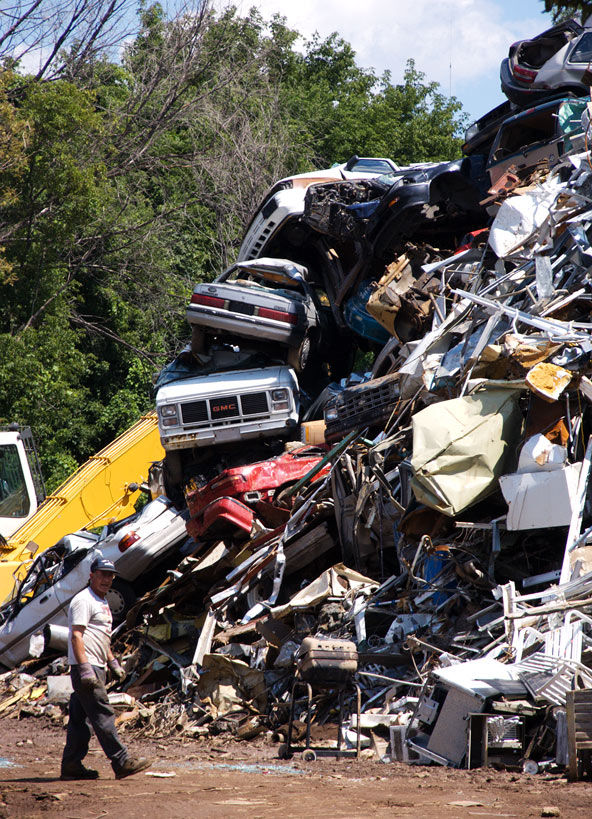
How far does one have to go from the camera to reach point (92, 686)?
559 cm

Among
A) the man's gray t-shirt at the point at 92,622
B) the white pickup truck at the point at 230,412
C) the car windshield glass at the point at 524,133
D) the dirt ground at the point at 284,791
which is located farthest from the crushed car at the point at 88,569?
the car windshield glass at the point at 524,133

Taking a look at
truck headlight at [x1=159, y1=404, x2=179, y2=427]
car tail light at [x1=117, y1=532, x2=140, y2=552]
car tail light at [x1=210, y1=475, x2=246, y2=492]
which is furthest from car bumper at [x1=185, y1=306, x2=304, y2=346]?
car tail light at [x1=117, y1=532, x2=140, y2=552]

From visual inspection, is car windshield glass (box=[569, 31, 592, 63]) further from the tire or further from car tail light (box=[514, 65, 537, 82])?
the tire

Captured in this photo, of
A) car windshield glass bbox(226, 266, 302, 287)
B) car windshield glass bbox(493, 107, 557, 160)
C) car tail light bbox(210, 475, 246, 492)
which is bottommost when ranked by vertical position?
car tail light bbox(210, 475, 246, 492)

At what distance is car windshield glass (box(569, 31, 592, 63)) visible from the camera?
1202 cm

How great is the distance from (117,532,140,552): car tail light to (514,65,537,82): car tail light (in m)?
7.96

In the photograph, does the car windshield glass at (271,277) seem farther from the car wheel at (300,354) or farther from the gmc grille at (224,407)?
the gmc grille at (224,407)

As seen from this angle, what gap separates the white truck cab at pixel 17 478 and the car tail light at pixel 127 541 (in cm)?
346

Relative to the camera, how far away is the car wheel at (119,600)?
1026 cm

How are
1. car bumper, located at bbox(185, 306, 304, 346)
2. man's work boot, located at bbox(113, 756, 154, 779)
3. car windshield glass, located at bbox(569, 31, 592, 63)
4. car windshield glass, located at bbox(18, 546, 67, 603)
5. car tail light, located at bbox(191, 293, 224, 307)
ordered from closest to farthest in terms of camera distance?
1. man's work boot, located at bbox(113, 756, 154, 779)
2. car windshield glass, located at bbox(18, 546, 67, 603)
3. car bumper, located at bbox(185, 306, 304, 346)
4. car tail light, located at bbox(191, 293, 224, 307)
5. car windshield glass, located at bbox(569, 31, 592, 63)

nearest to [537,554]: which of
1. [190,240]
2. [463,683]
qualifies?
[463,683]

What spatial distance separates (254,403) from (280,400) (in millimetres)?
315

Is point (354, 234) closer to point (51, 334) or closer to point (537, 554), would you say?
point (537, 554)

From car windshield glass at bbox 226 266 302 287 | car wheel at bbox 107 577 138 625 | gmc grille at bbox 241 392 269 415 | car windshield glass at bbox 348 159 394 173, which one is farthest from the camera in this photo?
car windshield glass at bbox 348 159 394 173
